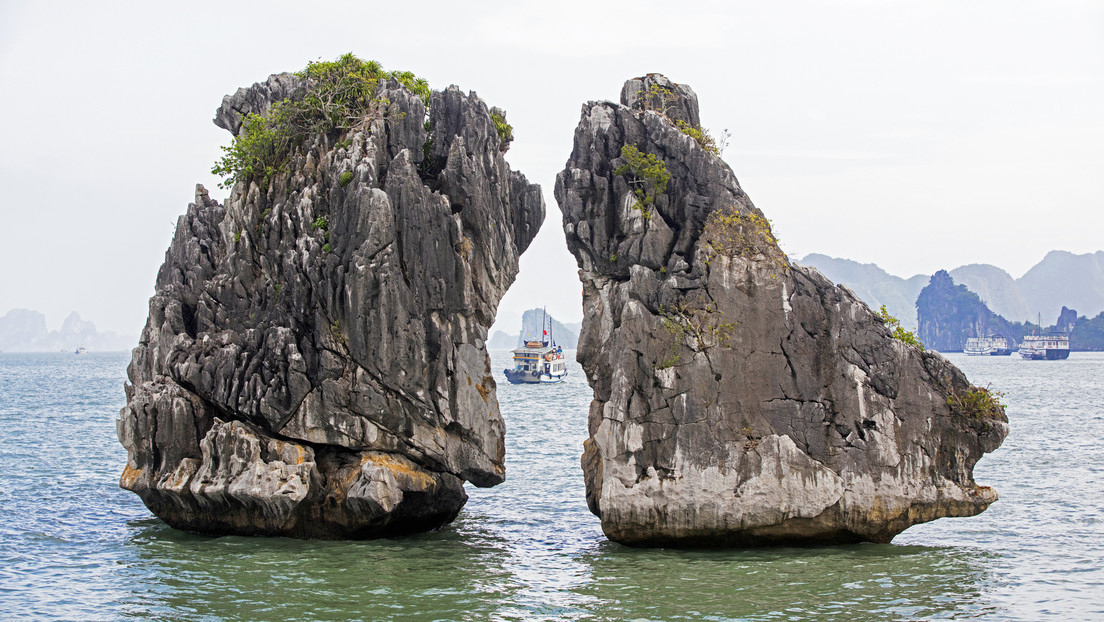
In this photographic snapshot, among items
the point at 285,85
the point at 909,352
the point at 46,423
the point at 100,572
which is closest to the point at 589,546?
the point at 909,352

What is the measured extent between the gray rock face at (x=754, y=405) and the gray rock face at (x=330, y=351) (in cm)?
445

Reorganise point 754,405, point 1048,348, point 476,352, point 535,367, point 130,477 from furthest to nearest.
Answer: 1. point 1048,348
2. point 535,367
3. point 476,352
4. point 130,477
5. point 754,405

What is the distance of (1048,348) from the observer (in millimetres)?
186500

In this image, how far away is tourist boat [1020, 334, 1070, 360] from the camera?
186 m

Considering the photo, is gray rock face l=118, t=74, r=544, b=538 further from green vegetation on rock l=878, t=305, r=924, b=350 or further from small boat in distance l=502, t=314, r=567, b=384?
small boat in distance l=502, t=314, r=567, b=384

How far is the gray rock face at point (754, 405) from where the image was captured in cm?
2311

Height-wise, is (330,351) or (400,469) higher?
(330,351)

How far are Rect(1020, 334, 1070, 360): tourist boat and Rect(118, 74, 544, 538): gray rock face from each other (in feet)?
604

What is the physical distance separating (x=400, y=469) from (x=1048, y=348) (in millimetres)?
187479

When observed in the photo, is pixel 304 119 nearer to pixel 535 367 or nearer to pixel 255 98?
pixel 255 98

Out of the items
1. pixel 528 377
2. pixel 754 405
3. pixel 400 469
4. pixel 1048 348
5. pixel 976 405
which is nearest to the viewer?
pixel 754 405

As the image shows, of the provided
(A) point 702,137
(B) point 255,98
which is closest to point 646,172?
(A) point 702,137

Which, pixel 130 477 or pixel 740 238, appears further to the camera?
pixel 130 477

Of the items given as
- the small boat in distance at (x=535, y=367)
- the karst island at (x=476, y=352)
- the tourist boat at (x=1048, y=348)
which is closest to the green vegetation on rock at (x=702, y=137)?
the karst island at (x=476, y=352)
